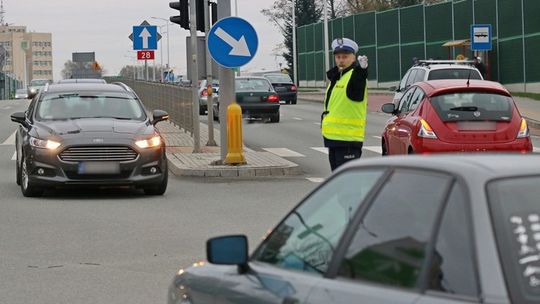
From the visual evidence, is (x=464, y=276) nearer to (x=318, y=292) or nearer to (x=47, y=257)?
(x=318, y=292)

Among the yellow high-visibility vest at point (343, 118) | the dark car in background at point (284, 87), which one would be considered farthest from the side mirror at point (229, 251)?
the dark car in background at point (284, 87)

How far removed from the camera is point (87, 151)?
1488cm

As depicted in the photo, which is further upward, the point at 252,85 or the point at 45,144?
→ the point at 252,85

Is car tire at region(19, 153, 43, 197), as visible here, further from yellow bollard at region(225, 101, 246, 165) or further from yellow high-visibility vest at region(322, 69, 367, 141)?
yellow high-visibility vest at region(322, 69, 367, 141)

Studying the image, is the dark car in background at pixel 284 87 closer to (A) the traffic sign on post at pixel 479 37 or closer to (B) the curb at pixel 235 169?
(A) the traffic sign on post at pixel 479 37

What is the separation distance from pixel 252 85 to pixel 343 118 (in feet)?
75.3

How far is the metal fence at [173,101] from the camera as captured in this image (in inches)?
1069

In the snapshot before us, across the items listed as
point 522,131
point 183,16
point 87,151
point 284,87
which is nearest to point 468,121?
point 522,131

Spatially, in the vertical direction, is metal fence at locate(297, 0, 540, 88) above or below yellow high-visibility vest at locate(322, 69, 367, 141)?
above

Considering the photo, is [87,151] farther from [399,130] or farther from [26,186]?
[399,130]

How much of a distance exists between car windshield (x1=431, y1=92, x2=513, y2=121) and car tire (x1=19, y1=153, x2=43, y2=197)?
17.1 ft

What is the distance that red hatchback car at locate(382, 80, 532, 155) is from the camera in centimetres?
1432

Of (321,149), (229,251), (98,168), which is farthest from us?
(321,149)

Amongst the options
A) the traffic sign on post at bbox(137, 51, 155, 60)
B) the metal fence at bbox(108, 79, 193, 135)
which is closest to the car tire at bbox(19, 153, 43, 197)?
the metal fence at bbox(108, 79, 193, 135)
